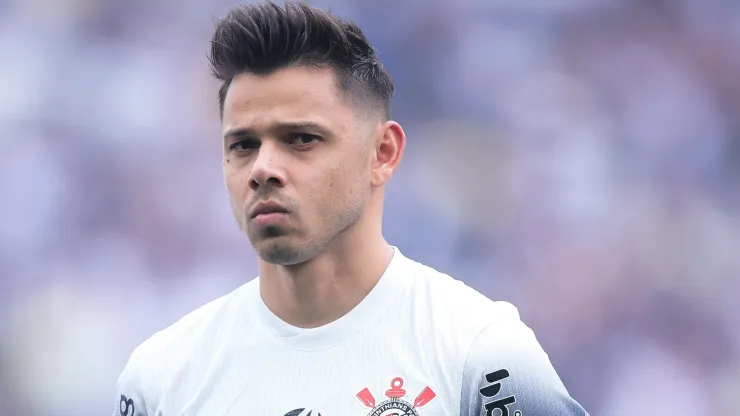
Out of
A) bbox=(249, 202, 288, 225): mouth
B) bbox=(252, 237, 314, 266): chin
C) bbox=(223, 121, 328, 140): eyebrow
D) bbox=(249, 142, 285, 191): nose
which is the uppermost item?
bbox=(223, 121, 328, 140): eyebrow

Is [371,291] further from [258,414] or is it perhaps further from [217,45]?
[217,45]

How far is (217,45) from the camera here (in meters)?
3.30

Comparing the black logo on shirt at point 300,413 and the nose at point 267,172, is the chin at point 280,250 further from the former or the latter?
the black logo on shirt at point 300,413

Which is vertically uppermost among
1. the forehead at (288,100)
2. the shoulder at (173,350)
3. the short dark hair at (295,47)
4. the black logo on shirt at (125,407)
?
the short dark hair at (295,47)

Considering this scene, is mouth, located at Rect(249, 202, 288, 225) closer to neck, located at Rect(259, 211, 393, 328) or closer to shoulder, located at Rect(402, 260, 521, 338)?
neck, located at Rect(259, 211, 393, 328)

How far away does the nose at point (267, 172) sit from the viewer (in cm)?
290

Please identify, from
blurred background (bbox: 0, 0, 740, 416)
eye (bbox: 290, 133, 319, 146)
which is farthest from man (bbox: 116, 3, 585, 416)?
blurred background (bbox: 0, 0, 740, 416)

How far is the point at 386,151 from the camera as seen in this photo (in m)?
3.31

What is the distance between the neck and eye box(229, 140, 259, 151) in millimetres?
400

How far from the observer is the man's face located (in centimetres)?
292

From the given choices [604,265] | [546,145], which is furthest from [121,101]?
[604,265]

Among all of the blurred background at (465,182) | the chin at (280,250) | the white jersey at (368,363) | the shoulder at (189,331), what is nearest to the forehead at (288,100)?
the chin at (280,250)

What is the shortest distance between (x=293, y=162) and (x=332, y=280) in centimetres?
46

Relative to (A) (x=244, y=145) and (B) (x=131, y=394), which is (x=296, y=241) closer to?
(A) (x=244, y=145)
